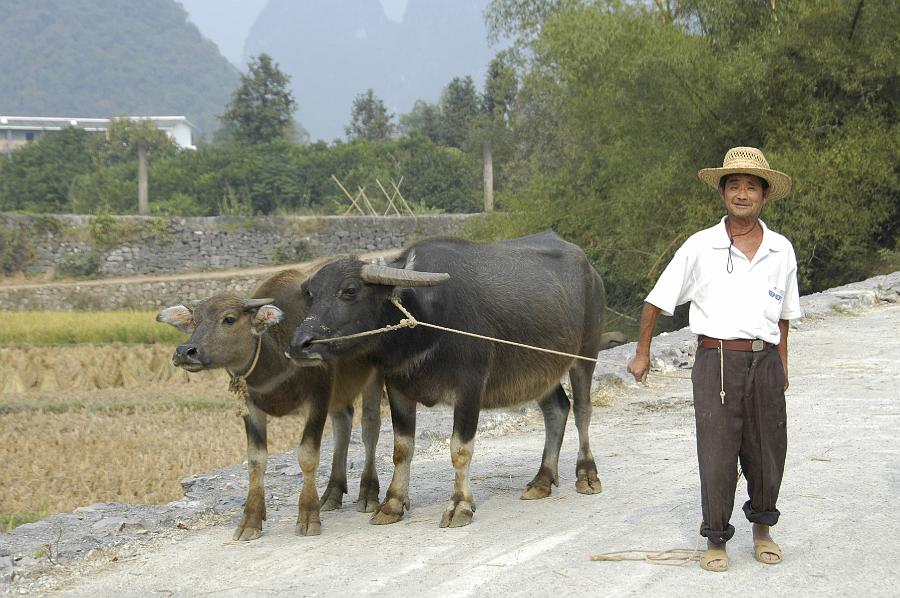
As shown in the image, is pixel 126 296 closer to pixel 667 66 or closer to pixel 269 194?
pixel 269 194

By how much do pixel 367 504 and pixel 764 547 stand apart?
7.66ft

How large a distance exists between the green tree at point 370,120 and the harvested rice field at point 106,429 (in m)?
44.0

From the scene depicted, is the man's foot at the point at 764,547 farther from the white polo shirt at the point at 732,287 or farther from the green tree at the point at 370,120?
the green tree at the point at 370,120

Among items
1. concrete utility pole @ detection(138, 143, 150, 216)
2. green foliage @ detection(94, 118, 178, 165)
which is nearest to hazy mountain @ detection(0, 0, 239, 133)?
green foliage @ detection(94, 118, 178, 165)

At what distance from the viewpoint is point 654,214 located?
19516mm

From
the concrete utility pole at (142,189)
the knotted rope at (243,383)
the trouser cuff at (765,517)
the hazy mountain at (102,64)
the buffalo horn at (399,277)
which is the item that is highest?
the hazy mountain at (102,64)

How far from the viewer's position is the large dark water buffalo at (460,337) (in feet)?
16.5

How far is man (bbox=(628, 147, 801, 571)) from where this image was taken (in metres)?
4.23

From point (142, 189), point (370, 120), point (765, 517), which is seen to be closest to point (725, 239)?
point (765, 517)

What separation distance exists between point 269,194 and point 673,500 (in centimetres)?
3807

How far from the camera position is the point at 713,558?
4.27 meters

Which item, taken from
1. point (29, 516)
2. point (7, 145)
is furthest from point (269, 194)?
point (7, 145)

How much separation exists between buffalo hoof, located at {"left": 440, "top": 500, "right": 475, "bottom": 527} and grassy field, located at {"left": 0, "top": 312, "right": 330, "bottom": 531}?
8.58ft

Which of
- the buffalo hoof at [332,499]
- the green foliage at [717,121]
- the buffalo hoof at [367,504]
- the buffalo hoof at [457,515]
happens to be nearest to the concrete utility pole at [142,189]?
the green foliage at [717,121]
